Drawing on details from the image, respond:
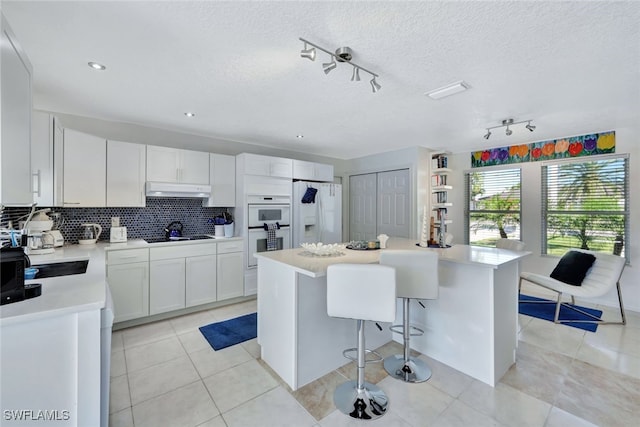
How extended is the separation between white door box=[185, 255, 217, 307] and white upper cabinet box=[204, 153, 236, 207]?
2.62 ft

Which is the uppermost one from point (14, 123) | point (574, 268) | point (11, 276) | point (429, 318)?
point (14, 123)

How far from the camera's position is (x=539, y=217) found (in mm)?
4184

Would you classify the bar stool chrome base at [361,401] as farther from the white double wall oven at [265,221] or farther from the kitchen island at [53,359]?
the white double wall oven at [265,221]

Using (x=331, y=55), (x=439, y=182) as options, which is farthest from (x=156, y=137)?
(x=439, y=182)

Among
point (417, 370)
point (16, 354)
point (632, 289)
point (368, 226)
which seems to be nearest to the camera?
point (16, 354)

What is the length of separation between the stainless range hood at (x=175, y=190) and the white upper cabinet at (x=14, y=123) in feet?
5.82

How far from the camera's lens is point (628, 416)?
5.68 ft

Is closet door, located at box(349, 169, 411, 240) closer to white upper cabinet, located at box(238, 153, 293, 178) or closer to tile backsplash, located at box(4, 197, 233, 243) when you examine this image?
white upper cabinet, located at box(238, 153, 293, 178)

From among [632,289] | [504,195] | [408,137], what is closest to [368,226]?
[408,137]

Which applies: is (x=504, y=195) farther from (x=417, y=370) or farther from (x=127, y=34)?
(x=127, y=34)

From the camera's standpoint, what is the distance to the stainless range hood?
3.22 meters

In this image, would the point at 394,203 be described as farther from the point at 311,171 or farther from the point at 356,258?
the point at 356,258

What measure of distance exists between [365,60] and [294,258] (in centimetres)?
157

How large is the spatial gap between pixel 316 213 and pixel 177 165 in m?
2.21
